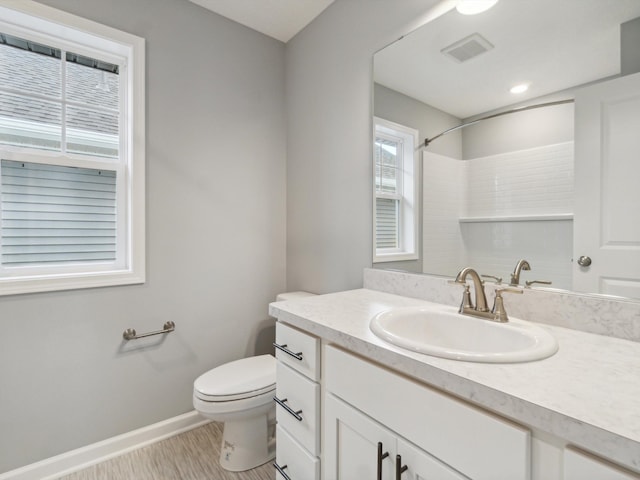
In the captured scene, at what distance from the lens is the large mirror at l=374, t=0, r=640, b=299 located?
946 mm

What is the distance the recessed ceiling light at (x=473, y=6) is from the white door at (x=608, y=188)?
510 mm

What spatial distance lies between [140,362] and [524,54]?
228cm

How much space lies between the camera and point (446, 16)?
1.34m

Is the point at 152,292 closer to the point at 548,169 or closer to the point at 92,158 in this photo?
the point at 92,158

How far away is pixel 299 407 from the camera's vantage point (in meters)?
1.14

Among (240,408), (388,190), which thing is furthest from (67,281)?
(388,190)

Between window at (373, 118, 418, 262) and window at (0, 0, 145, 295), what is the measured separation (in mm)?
1294

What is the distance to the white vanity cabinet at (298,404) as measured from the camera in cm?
106

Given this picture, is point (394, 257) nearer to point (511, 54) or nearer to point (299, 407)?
point (299, 407)

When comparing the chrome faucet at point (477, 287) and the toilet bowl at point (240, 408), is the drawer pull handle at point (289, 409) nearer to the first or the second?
the toilet bowl at point (240, 408)

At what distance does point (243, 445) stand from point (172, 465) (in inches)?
15.1

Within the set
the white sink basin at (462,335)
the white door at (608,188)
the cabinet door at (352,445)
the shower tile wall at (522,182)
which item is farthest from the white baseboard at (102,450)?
the white door at (608,188)

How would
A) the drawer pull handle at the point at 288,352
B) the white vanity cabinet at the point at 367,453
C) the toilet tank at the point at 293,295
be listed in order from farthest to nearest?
the toilet tank at the point at 293,295 → the drawer pull handle at the point at 288,352 → the white vanity cabinet at the point at 367,453

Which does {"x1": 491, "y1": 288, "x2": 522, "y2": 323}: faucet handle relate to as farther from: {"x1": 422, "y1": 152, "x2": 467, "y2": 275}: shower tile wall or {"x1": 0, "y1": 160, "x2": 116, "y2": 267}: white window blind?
{"x1": 0, "y1": 160, "x2": 116, "y2": 267}: white window blind
